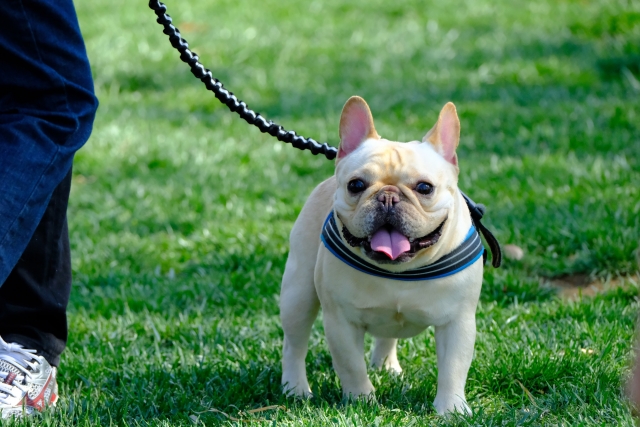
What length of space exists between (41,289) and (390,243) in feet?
4.18

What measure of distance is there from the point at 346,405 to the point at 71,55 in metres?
1.41

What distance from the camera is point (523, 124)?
21.0 feet

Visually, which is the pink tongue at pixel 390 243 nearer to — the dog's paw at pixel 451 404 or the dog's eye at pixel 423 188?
the dog's eye at pixel 423 188

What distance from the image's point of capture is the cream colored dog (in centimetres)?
252

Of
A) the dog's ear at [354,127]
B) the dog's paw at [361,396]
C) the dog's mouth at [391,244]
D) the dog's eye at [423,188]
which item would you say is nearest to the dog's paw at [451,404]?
the dog's paw at [361,396]

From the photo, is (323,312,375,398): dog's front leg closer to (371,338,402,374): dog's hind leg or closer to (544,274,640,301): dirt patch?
(371,338,402,374): dog's hind leg

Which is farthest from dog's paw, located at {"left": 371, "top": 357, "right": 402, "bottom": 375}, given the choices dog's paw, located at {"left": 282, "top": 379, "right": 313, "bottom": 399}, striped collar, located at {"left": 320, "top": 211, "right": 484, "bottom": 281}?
striped collar, located at {"left": 320, "top": 211, "right": 484, "bottom": 281}

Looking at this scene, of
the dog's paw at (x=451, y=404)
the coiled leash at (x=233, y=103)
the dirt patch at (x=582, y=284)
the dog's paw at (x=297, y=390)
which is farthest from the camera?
the dirt patch at (x=582, y=284)

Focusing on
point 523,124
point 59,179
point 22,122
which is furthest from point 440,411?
point 523,124

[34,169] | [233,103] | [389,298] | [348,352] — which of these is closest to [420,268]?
[389,298]

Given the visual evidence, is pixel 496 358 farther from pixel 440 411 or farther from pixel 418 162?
pixel 418 162

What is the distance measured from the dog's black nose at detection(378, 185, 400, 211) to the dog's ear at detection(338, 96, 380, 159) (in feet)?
1.06

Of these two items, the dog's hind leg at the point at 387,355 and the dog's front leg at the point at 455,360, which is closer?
the dog's front leg at the point at 455,360

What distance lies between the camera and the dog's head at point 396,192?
8.18 feet
